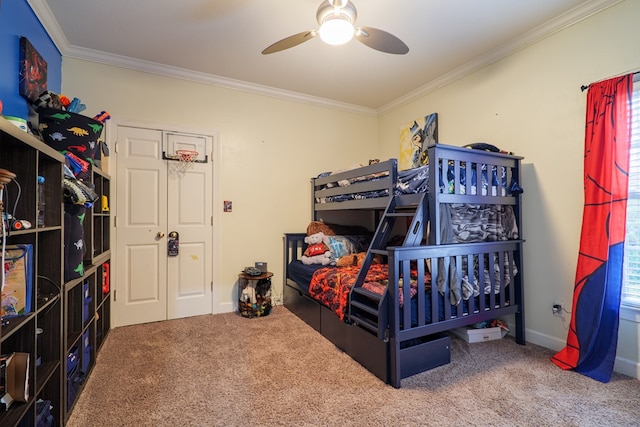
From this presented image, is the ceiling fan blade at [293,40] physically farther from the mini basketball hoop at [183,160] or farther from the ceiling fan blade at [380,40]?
the mini basketball hoop at [183,160]

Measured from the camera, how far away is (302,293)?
3135 millimetres

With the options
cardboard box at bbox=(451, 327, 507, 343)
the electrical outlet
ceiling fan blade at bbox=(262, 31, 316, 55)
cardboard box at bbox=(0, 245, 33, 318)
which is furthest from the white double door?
the electrical outlet

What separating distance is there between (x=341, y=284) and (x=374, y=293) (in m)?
0.42

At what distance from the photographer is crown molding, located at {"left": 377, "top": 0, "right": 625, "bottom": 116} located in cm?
217

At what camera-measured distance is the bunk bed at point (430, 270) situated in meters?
1.97

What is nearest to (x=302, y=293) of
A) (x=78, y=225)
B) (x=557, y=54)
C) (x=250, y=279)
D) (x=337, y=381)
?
(x=250, y=279)

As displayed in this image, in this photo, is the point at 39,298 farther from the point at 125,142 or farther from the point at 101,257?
the point at 125,142

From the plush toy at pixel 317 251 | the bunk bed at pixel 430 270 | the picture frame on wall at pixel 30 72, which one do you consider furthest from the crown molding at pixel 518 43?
the picture frame on wall at pixel 30 72

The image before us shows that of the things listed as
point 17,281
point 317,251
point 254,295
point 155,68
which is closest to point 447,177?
point 317,251

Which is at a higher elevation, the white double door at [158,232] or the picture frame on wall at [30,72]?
the picture frame on wall at [30,72]

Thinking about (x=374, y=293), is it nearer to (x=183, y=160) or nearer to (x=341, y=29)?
(x=341, y=29)

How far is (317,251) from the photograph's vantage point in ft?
10.8

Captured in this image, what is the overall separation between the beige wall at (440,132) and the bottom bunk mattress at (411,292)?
61cm

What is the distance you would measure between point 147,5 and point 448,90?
284cm
